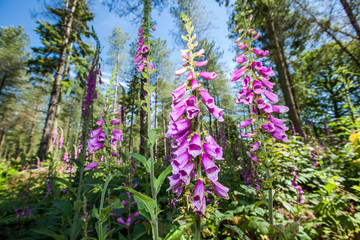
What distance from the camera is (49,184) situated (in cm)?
362

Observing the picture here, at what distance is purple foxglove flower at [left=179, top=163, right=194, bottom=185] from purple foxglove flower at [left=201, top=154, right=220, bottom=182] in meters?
0.09

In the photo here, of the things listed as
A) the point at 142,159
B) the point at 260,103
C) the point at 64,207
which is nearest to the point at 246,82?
the point at 260,103

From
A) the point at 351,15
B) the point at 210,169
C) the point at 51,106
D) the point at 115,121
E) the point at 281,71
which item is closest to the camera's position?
the point at 210,169

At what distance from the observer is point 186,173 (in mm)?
1017

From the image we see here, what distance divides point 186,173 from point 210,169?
0.17m

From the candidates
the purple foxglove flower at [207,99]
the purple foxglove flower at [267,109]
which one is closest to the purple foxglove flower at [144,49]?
the purple foxglove flower at [207,99]

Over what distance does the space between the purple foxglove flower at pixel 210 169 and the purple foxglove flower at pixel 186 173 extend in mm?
90

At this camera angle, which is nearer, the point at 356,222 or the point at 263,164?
the point at 263,164

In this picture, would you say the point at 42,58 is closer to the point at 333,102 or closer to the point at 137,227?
the point at 137,227

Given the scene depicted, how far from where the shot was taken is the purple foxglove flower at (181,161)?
101 centimetres

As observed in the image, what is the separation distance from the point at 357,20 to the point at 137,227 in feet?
29.9

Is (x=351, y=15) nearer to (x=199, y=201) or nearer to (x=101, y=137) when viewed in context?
(x=199, y=201)

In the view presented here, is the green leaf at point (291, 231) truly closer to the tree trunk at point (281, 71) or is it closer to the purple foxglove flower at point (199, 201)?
the purple foxglove flower at point (199, 201)

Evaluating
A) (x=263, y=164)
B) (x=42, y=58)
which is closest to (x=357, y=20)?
(x=263, y=164)
